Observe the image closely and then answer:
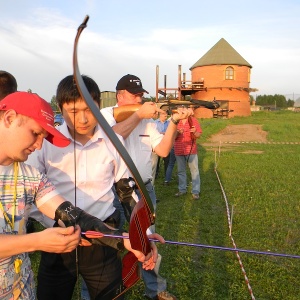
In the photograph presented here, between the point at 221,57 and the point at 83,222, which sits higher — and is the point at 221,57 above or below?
above

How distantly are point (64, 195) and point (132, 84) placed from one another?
66.4 inches

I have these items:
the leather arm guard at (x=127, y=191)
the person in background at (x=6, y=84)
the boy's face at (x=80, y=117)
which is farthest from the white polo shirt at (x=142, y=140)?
the boy's face at (x=80, y=117)

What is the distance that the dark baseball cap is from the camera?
11.6ft

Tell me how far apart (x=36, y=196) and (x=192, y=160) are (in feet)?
19.7

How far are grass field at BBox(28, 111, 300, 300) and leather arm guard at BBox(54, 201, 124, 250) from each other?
6.38 feet

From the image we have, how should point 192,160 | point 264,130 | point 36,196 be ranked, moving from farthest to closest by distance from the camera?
point 264,130
point 192,160
point 36,196

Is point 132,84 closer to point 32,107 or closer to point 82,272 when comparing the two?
point 82,272

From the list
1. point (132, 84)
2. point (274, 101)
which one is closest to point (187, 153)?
point (132, 84)

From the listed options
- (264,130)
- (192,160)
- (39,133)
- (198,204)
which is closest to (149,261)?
(39,133)

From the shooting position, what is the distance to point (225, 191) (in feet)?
26.5

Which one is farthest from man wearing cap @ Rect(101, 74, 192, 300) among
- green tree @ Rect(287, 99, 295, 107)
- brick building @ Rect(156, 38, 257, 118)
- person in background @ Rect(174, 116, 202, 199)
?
green tree @ Rect(287, 99, 295, 107)

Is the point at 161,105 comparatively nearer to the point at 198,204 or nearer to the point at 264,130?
the point at 198,204

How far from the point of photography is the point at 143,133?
134 inches

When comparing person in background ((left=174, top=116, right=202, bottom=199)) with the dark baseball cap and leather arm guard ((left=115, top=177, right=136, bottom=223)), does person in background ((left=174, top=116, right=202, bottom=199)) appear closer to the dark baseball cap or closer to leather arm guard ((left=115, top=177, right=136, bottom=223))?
the dark baseball cap
